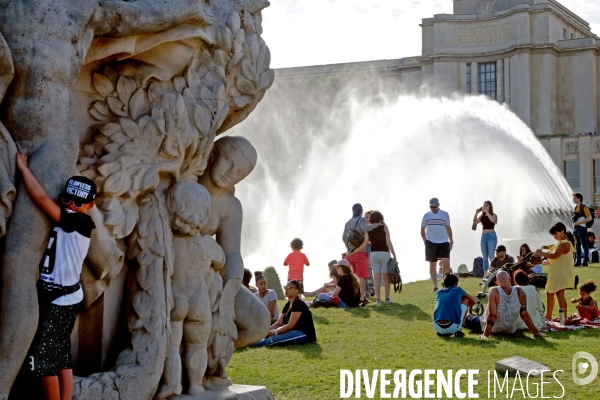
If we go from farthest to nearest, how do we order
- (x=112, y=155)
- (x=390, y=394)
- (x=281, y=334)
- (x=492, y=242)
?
(x=492, y=242), (x=281, y=334), (x=390, y=394), (x=112, y=155)

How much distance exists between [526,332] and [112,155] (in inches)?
273

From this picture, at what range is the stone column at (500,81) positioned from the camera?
2661 inches

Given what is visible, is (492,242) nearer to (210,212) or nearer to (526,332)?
(526,332)

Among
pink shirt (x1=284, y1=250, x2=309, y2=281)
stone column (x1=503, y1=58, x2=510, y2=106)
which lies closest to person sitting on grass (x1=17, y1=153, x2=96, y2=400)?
pink shirt (x1=284, y1=250, x2=309, y2=281)

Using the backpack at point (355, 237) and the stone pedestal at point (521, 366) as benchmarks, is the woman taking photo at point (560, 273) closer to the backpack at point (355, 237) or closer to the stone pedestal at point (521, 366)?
the backpack at point (355, 237)

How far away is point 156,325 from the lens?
542 cm

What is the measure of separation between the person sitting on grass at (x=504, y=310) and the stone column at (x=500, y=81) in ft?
191

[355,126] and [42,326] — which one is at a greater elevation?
[355,126]

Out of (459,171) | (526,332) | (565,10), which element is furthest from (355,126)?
(526,332)

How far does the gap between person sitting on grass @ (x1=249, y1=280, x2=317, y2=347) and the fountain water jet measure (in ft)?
49.1

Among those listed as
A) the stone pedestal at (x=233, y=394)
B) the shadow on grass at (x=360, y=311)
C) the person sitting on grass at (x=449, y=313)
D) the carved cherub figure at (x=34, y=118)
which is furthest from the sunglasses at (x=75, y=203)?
the shadow on grass at (x=360, y=311)

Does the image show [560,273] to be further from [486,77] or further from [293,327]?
[486,77]

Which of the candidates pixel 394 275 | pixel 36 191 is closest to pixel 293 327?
pixel 394 275

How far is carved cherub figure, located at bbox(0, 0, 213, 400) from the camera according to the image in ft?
15.0
